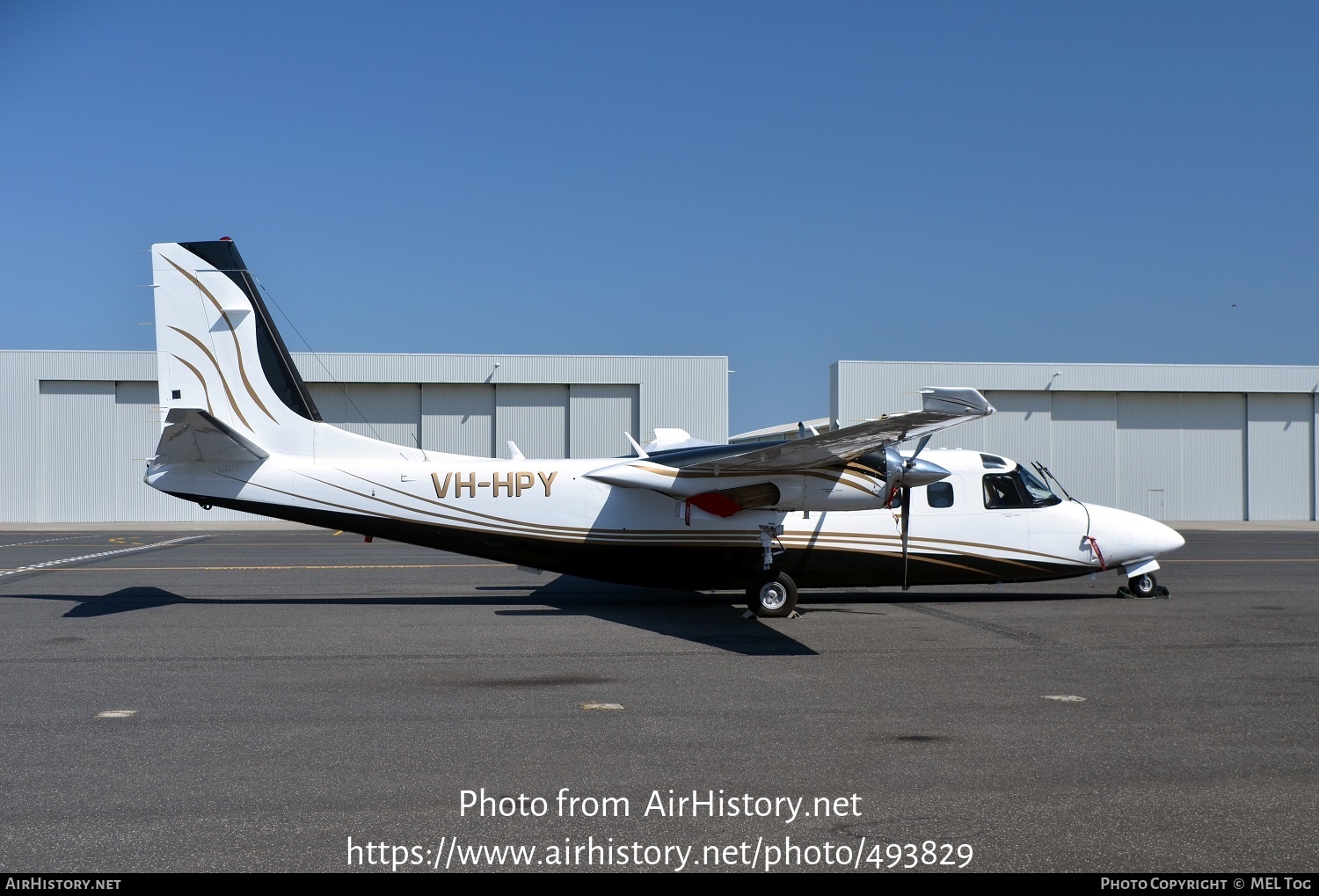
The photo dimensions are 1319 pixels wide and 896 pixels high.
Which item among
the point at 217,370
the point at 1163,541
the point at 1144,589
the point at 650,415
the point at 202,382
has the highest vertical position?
the point at 217,370

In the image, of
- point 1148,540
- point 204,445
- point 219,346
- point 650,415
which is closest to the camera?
point 204,445

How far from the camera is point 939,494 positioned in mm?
16172

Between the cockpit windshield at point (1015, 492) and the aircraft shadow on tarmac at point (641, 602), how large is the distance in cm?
174

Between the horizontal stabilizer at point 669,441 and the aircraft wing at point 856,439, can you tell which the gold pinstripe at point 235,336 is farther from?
the horizontal stabilizer at point 669,441

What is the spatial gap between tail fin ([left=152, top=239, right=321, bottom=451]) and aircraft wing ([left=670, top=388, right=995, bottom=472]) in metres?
5.85

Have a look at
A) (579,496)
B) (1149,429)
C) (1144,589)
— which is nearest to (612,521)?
(579,496)

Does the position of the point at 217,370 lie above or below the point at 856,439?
above

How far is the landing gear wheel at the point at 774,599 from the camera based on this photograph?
48.4 feet

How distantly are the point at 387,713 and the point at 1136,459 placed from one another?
46718 mm

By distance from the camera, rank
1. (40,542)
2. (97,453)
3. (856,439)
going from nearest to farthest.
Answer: (856,439) → (40,542) → (97,453)

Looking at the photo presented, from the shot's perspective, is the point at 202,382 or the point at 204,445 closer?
the point at 204,445

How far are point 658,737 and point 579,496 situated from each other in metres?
7.86

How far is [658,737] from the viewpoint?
7.97 m

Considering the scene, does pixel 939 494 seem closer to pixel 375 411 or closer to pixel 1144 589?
pixel 1144 589
